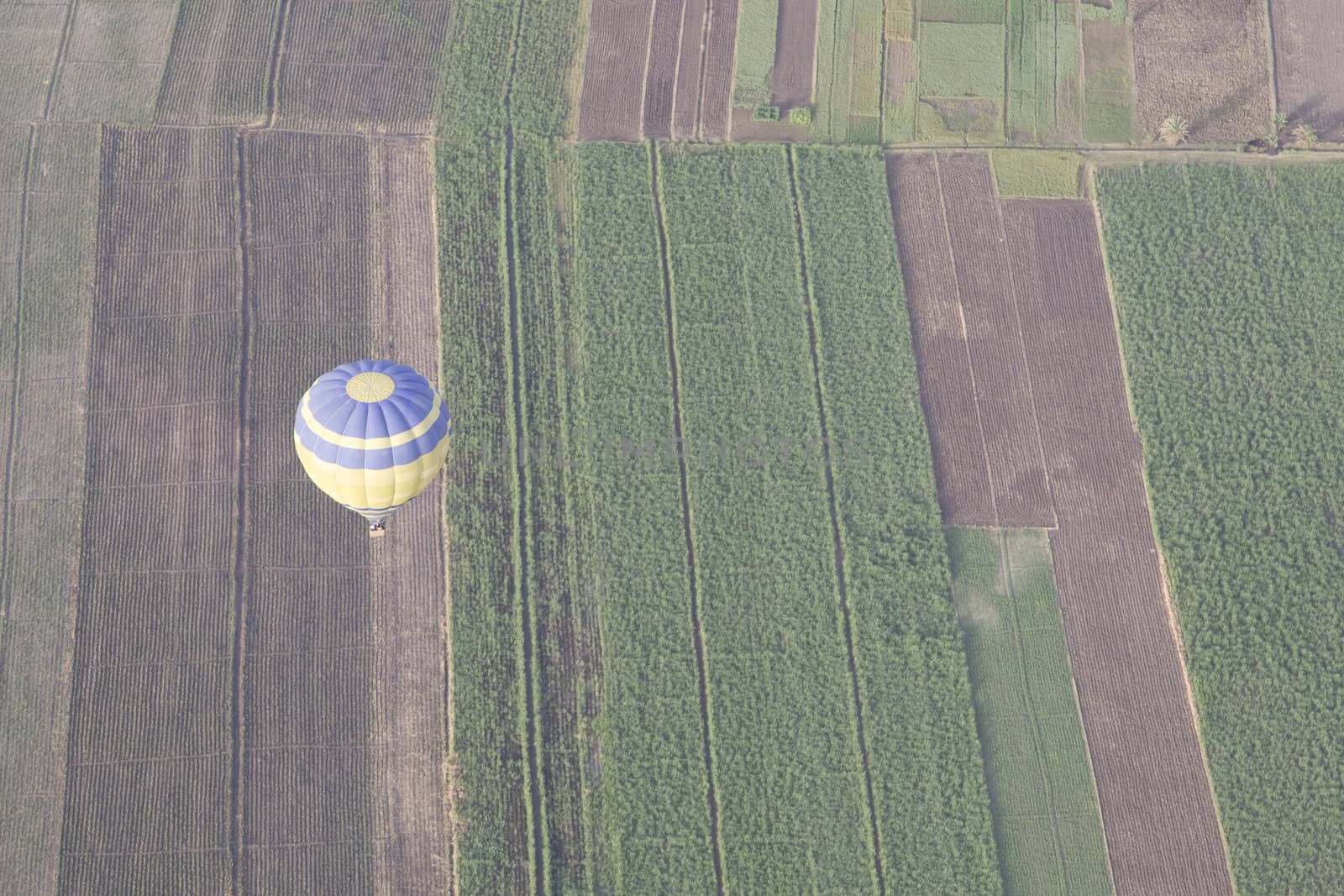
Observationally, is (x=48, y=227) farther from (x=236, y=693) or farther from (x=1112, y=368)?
(x=1112, y=368)

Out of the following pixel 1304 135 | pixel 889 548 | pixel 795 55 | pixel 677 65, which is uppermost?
pixel 795 55

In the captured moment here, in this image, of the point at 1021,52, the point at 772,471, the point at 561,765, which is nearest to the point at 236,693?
the point at 561,765

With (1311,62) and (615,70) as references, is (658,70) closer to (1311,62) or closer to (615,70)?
(615,70)

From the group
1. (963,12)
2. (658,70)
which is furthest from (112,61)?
(963,12)

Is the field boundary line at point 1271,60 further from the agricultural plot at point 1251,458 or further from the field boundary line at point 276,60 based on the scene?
the field boundary line at point 276,60

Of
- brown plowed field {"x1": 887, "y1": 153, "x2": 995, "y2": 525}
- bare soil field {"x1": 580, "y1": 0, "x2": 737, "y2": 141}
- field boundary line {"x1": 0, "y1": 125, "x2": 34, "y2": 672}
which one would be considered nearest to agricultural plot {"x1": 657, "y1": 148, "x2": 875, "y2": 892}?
bare soil field {"x1": 580, "y1": 0, "x2": 737, "y2": 141}
